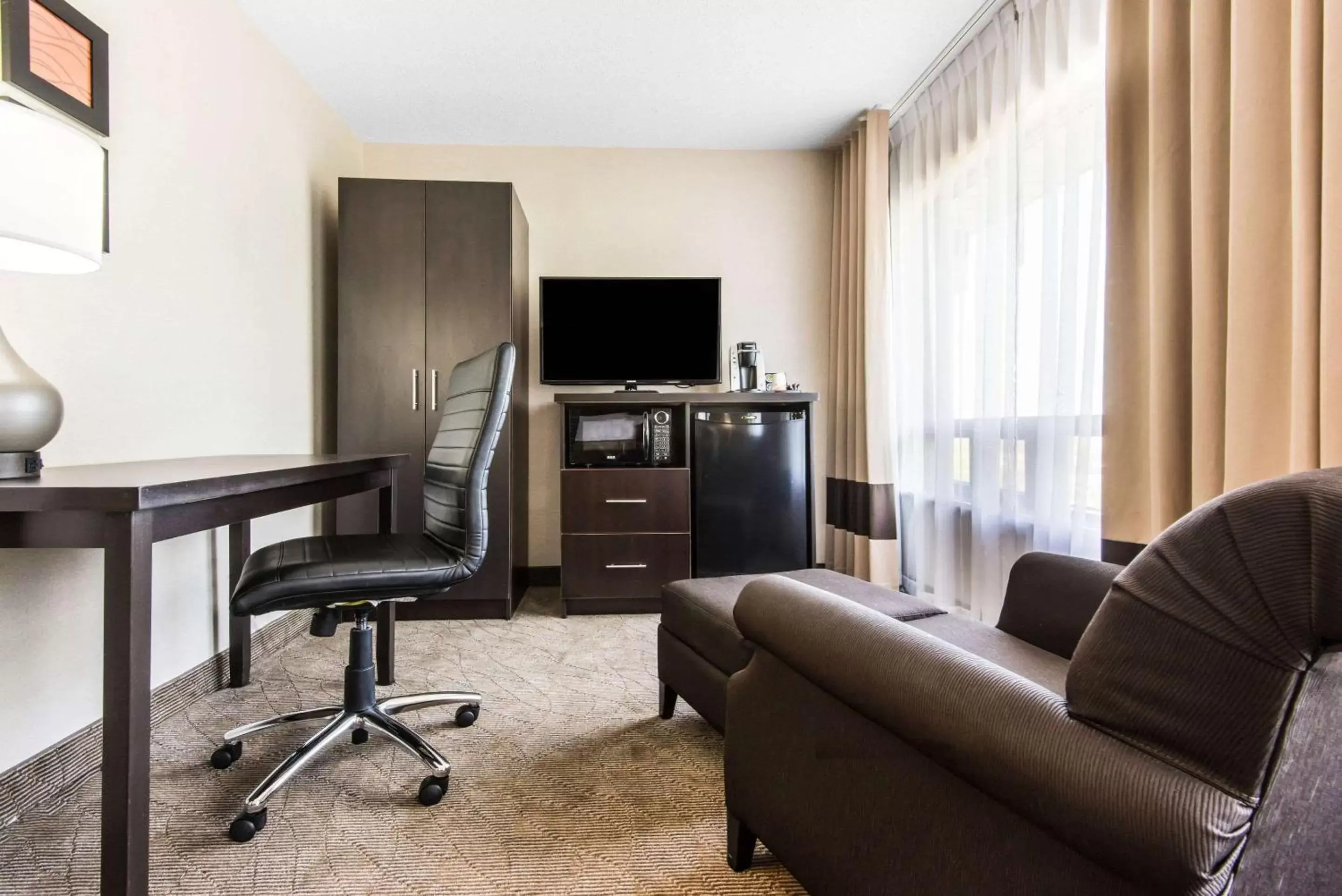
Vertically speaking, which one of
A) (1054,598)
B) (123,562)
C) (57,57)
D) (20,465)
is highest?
(57,57)

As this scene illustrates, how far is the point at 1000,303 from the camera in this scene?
2285 millimetres

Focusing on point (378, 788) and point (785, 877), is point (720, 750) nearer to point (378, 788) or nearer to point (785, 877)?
point (785, 877)

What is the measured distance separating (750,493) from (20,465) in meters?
2.45

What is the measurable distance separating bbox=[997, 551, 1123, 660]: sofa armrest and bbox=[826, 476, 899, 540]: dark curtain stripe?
5.16 ft

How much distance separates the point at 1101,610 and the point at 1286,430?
3.68 feet


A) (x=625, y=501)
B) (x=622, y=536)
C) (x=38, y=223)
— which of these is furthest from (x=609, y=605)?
(x=38, y=223)

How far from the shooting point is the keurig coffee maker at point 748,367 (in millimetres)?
3246

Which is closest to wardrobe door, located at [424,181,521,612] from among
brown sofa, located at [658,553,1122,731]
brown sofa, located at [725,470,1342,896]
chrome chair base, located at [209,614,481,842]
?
chrome chair base, located at [209,614,481,842]

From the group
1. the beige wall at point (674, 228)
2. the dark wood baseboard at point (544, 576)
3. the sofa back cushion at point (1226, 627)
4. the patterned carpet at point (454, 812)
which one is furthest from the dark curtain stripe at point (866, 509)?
the sofa back cushion at point (1226, 627)

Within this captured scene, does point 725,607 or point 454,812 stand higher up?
point 725,607

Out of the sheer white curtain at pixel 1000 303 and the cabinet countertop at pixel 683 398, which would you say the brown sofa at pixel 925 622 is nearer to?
the sheer white curtain at pixel 1000 303

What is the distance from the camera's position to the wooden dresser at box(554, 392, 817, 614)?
112 inches

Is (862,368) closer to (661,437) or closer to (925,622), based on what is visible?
(661,437)

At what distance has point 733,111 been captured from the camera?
10.1ft
